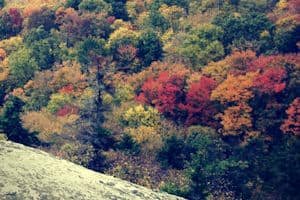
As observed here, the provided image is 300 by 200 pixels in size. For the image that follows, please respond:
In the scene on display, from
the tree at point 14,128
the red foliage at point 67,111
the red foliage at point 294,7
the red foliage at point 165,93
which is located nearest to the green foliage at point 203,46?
the red foliage at point 165,93

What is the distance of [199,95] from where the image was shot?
46688mm

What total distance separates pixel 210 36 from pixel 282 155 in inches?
976

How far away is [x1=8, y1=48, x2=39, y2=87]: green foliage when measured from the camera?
56500mm

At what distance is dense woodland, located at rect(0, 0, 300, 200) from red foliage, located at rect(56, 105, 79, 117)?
4.9 inches

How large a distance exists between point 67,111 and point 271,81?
58.1 feet

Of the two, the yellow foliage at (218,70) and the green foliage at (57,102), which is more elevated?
the yellow foliage at (218,70)

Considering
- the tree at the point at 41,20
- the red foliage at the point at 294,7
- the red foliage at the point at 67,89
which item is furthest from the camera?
the tree at the point at 41,20

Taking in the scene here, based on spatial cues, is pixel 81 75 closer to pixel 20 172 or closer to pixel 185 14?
pixel 185 14

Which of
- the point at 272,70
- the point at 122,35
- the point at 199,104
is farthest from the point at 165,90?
the point at 122,35

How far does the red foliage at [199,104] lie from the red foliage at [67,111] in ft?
30.8

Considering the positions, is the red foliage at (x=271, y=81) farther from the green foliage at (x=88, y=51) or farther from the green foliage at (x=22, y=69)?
the green foliage at (x=22, y=69)

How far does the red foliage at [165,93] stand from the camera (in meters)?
46.7

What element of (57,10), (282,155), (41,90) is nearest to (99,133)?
(282,155)

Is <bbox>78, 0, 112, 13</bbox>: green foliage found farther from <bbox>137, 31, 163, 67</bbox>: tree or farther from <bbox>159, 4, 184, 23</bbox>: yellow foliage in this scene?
<bbox>137, 31, 163, 67</bbox>: tree
